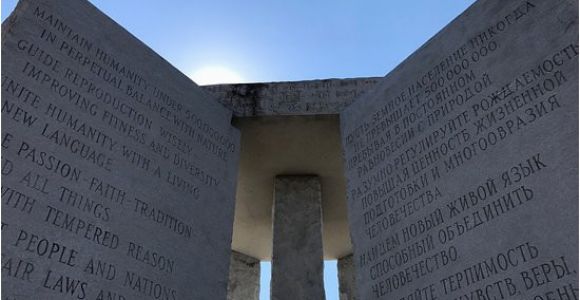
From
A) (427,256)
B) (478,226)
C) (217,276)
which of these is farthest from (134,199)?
(478,226)

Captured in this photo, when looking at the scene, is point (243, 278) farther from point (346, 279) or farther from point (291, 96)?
point (291, 96)

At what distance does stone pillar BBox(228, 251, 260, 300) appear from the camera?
11.2 m

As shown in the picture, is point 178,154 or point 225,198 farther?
point 225,198

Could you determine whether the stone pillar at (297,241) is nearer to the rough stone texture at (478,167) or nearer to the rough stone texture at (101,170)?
the rough stone texture at (101,170)

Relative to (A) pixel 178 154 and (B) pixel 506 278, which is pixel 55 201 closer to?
(A) pixel 178 154

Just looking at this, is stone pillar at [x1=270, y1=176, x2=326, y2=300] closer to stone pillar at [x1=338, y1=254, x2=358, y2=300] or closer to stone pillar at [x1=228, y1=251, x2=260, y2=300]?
stone pillar at [x1=338, y1=254, x2=358, y2=300]

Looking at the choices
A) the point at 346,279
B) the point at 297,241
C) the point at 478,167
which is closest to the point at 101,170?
the point at 478,167

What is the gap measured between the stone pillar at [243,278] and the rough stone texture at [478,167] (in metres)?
6.17

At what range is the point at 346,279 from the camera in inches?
458

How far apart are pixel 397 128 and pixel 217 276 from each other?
9.42 feet

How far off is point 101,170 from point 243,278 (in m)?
7.41

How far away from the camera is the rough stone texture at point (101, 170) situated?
4.14 metres

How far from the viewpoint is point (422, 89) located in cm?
575

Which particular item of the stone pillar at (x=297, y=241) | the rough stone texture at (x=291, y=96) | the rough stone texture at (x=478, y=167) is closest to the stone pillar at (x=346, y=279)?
the stone pillar at (x=297, y=241)
